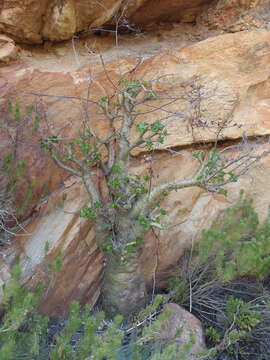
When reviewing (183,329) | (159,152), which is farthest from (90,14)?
(183,329)

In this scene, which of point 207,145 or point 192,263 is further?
point 207,145

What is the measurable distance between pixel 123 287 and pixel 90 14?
2.29m

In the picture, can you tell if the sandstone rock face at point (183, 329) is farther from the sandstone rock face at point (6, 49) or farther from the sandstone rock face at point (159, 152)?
the sandstone rock face at point (6, 49)

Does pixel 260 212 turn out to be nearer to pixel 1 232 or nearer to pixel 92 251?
pixel 92 251

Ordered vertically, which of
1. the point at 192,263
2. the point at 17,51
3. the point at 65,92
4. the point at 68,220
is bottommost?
the point at 192,263

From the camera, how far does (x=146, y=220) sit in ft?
9.32

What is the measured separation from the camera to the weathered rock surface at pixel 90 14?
122 inches

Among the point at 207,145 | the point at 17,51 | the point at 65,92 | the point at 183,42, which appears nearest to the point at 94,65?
→ the point at 65,92

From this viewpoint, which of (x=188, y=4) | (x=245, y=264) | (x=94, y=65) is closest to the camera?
(x=245, y=264)

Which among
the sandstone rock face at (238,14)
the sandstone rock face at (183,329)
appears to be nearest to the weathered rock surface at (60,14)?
the sandstone rock face at (238,14)

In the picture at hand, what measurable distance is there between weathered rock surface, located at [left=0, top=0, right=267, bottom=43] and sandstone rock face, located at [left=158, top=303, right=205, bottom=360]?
2398mm

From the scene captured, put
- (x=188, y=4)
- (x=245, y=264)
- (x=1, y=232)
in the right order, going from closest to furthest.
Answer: (x=245, y=264)
(x=1, y=232)
(x=188, y=4)

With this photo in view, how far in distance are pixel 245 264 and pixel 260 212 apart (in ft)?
3.00

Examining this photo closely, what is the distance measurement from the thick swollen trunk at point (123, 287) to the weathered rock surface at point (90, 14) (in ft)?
6.48
